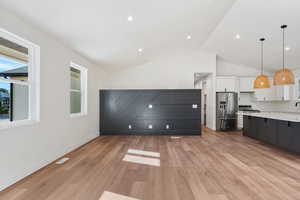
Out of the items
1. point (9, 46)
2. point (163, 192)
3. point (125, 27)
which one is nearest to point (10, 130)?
point (9, 46)

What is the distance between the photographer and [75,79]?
4.38 metres

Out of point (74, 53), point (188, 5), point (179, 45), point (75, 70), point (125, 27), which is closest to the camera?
point (188, 5)

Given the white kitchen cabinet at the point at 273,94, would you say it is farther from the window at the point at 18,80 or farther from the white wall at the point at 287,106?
the window at the point at 18,80

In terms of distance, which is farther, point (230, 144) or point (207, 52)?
point (207, 52)

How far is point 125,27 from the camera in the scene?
3.41 m

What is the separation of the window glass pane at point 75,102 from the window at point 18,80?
1.39 m

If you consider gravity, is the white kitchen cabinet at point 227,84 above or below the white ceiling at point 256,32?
below

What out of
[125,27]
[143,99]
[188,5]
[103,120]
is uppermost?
[188,5]

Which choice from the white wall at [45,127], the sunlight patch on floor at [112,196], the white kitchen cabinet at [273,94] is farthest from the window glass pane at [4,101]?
the white kitchen cabinet at [273,94]

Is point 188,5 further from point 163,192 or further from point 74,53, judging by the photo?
point 163,192

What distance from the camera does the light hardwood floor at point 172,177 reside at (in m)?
2.05

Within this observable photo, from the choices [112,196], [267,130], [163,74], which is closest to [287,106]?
[267,130]

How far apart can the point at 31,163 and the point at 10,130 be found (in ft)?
2.33

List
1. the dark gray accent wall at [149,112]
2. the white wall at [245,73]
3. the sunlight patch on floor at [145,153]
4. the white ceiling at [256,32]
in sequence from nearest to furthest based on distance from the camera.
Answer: the white ceiling at [256,32], the sunlight patch on floor at [145,153], the dark gray accent wall at [149,112], the white wall at [245,73]
